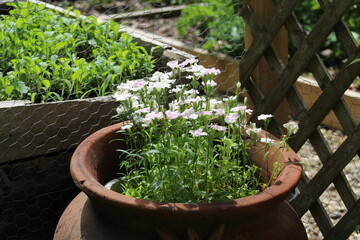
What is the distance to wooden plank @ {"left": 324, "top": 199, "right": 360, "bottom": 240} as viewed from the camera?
2.40m

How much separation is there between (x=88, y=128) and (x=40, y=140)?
0.21 meters

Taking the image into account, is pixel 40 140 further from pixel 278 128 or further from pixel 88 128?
pixel 278 128

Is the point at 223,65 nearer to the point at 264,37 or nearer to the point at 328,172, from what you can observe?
the point at 264,37

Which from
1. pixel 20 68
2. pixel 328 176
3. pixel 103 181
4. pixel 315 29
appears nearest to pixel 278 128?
pixel 328 176

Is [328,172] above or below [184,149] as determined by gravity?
below

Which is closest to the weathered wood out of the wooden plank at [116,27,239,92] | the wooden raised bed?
the wooden raised bed

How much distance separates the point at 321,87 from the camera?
242cm

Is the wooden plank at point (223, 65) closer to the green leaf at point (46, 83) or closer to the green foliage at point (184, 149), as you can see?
the green leaf at point (46, 83)

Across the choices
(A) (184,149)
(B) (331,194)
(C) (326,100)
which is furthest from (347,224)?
(A) (184,149)

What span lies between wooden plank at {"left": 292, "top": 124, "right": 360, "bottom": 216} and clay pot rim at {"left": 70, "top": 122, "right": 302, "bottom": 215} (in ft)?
1.66

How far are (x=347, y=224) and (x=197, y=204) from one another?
1026 millimetres

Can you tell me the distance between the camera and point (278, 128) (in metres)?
2.68

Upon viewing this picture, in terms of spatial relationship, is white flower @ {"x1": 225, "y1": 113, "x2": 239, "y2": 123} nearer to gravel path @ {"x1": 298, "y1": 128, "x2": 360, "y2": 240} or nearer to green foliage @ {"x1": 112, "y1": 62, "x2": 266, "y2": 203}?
green foliage @ {"x1": 112, "y1": 62, "x2": 266, "y2": 203}

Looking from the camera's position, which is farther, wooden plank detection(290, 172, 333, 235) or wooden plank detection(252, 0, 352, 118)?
wooden plank detection(290, 172, 333, 235)
